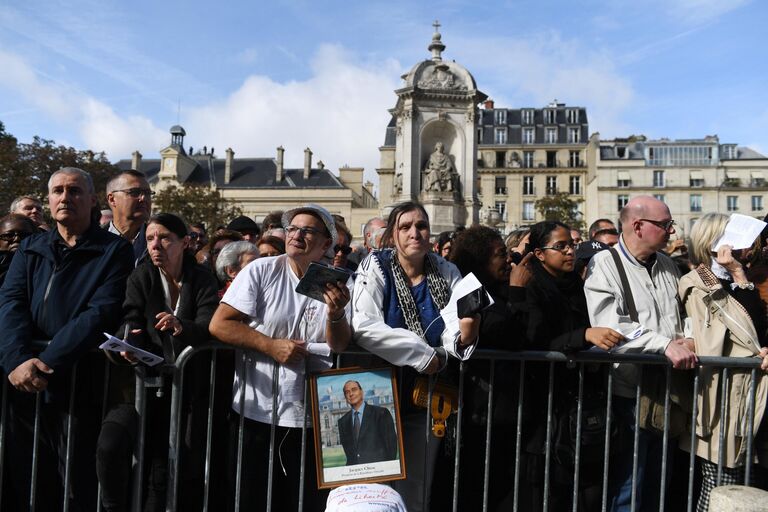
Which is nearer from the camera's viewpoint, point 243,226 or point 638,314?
point 638,314

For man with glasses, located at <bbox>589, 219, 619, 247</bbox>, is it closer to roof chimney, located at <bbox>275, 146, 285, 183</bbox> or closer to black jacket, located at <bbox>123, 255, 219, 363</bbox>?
black jacket, located at <bbox>123, 255, 219, 363</bbox>

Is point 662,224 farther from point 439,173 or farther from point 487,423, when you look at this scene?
point 439,173

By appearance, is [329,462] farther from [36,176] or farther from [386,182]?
[386,182]

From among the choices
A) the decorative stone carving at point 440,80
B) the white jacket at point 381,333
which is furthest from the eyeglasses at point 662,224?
the decorative stone carving at point 440,80

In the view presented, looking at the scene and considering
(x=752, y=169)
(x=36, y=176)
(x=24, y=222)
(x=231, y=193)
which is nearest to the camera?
(x=24, y=222)

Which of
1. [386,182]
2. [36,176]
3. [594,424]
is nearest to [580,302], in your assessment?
[594,424]

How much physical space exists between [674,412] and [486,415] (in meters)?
1.25

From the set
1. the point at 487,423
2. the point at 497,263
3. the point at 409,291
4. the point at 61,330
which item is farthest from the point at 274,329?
the point at 497,263

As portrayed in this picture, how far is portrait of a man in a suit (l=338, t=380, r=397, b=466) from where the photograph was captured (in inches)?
136

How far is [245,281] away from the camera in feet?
11.5

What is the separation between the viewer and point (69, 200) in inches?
151

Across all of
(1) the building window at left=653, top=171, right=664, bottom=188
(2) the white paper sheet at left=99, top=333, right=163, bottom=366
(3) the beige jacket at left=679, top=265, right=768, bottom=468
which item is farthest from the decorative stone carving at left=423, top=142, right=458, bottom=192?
(1) the building window at left=653, top=171, right=664, bottom=188

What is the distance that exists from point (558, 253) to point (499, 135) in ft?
236

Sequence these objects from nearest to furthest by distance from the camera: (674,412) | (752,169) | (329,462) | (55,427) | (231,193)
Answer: (329,462) < (55,427) < (674,412) < (752,169) < (231,193)
